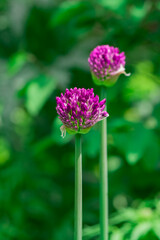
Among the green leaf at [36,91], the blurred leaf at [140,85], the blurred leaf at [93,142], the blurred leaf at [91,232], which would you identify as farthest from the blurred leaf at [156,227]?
the green leaf at [36,91]

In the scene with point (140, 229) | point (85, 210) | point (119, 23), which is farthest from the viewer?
point (85, 210)

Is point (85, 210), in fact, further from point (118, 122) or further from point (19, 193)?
point (118, 122)

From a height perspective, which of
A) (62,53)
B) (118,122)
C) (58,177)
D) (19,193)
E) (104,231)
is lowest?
(104,231)

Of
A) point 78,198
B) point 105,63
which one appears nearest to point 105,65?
point 105,63

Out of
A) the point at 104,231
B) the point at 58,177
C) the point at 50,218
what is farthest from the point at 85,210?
the point at 104,231

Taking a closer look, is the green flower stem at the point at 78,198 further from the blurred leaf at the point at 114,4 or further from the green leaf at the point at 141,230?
the blurred leaf at the point at 114,4

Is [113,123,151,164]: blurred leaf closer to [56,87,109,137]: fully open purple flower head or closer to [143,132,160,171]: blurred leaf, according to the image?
[143,132,160,171]: blurred leaf

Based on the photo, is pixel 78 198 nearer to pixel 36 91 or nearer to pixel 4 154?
pixel 36 91
